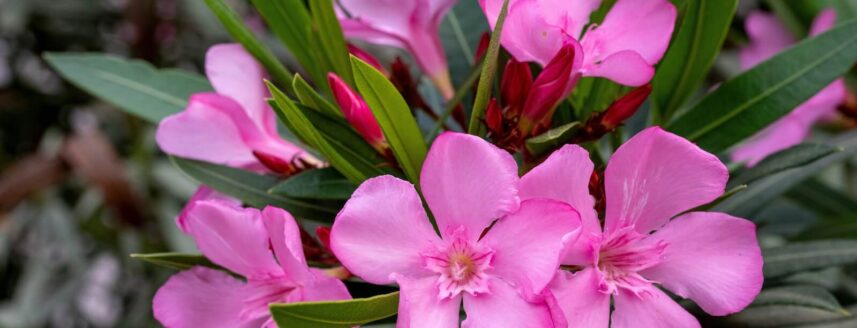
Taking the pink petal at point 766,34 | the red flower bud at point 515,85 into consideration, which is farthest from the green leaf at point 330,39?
the pink petal at point 766,34

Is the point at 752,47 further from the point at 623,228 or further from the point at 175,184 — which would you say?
the point at 175,184

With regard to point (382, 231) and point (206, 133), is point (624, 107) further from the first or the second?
point (206, 133)

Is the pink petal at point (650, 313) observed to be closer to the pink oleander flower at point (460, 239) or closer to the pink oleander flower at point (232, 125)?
the pink oleander flower at point (460, 239)

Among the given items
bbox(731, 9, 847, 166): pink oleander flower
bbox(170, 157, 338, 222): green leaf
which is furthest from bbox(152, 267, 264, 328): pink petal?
bbox(731, 9, 847, 166): pink oleander flower

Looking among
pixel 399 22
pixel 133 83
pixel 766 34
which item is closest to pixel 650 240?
pixel 399 22

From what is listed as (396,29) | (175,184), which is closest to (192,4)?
(175,184)
